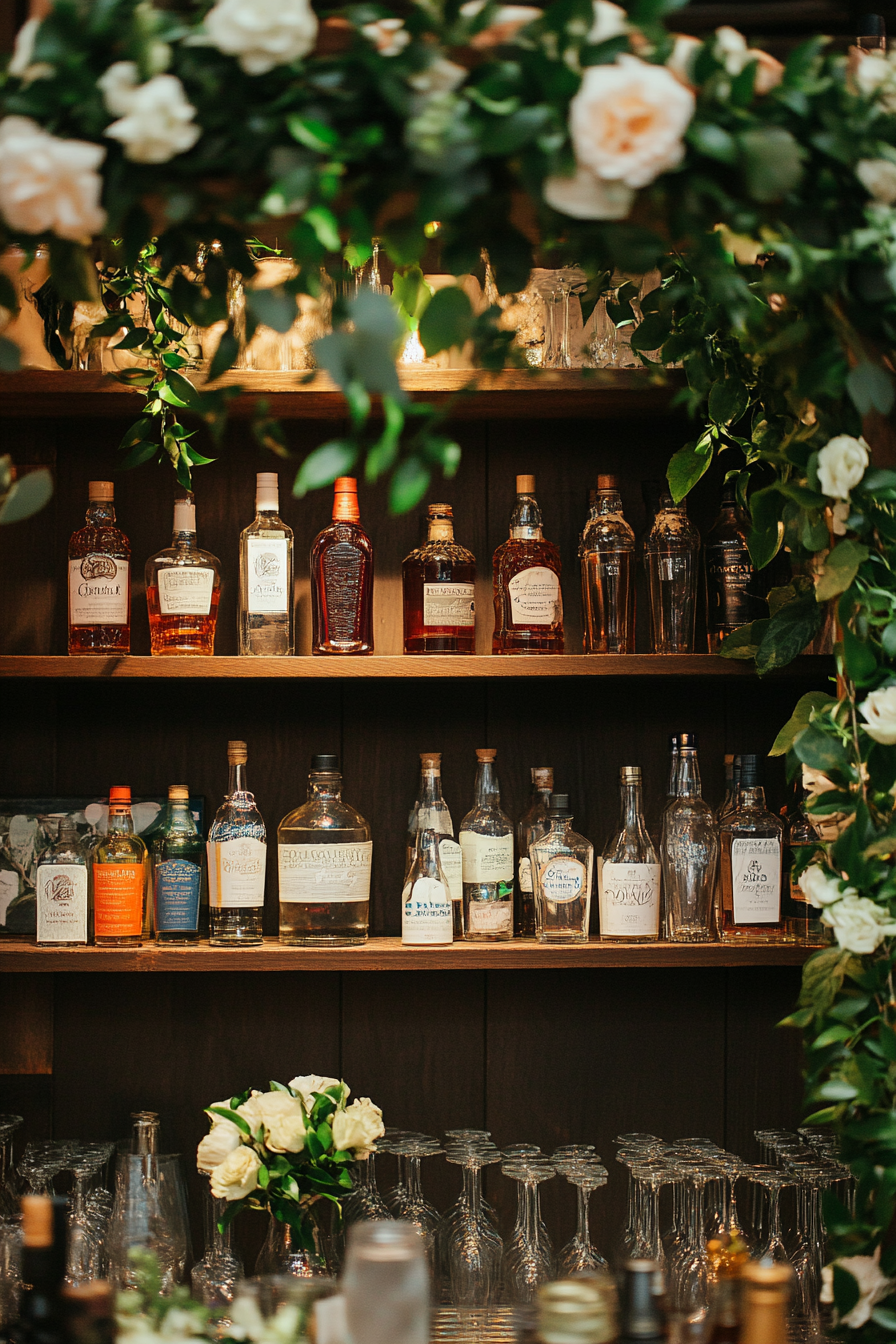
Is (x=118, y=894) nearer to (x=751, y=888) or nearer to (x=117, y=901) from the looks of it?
(x=117, y=901)

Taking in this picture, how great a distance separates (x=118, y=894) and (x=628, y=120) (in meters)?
1.24

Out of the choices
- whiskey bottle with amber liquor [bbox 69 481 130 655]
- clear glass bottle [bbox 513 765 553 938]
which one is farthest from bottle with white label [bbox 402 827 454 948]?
whiskey bottle with amber liquor [bbox 69 481 130 655]

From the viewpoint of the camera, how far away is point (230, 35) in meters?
0.85

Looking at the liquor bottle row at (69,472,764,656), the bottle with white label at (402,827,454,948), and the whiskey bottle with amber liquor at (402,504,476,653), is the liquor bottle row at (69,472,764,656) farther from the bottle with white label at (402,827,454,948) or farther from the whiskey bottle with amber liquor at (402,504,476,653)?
the bottle with white label at (402,827,454,948)

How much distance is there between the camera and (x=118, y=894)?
167cm

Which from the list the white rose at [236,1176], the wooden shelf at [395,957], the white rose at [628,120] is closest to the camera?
the white rose at [628,120]

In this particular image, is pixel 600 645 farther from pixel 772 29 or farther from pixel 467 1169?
pixel 772 29

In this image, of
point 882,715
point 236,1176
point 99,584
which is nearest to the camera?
point 882,715

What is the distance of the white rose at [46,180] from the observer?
0.87 metres

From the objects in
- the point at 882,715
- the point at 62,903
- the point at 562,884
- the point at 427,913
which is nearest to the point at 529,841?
the point at 562,884

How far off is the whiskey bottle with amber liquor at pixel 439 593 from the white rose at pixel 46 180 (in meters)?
0.91

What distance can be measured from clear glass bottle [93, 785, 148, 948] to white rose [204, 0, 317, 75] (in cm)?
107

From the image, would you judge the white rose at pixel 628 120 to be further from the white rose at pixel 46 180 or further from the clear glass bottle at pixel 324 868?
the clear glass bottle at pixel 324 868

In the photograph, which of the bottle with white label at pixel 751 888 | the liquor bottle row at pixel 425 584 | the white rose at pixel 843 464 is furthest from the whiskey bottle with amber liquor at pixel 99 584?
the white rose at pixel 843 464
